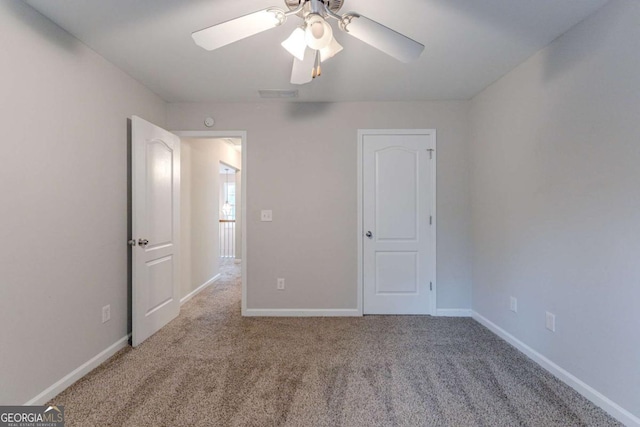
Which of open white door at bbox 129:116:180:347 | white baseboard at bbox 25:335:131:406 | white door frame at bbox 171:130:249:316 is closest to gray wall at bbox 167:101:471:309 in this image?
white door frame at bbox 171:130:249:316

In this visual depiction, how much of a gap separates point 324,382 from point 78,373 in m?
1.72

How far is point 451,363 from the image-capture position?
224 centimetres

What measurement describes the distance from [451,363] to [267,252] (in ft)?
6.72

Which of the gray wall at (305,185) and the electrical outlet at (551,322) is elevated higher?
the gray wall at (305,185)

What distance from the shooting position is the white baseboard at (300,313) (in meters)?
3.25

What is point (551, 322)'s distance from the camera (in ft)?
6.96

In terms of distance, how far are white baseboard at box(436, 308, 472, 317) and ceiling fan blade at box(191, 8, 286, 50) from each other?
313 cm

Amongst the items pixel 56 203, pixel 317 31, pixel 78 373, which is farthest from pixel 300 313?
pixel 317 31

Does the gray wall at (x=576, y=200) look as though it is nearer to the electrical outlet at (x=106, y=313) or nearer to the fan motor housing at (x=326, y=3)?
the fan motor housing at (x=326, y=3)

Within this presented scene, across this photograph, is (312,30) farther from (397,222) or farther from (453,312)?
(453,312)

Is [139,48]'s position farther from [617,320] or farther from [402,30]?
[617,320]

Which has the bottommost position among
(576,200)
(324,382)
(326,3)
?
(324,382)

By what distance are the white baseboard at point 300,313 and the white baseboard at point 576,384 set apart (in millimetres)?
1437

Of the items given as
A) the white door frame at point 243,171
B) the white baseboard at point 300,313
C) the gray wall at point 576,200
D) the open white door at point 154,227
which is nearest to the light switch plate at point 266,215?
the white door frame at point 243,171
